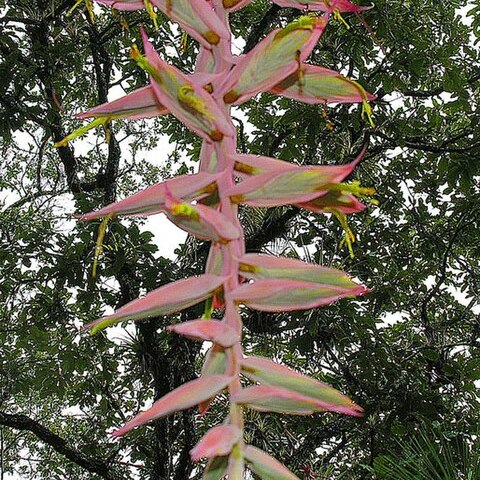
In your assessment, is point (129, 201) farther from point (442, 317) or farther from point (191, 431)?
point (442, 317)

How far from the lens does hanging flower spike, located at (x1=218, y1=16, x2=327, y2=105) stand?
11.5 inches

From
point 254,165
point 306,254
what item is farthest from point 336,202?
point 306,254

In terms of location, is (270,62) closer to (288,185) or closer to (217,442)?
(288,185)

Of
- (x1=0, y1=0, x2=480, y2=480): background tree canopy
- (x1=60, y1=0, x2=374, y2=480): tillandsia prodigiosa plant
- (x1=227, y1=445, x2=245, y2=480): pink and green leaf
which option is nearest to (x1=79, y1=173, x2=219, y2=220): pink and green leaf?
(x1=60, y1=0, x2=374, y2=480): tillandsia prodigiosa plant

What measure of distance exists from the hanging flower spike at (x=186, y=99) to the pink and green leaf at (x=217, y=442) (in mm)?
122

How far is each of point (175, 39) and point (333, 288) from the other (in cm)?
316

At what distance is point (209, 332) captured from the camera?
9.9 inches

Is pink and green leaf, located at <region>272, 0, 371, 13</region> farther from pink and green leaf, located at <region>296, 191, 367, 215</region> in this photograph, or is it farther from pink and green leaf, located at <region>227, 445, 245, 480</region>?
pink and green leaf, located at <region>227, 445, 245, 480</region>

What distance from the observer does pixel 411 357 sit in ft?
9.70

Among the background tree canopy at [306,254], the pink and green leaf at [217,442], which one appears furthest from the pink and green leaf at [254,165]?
the background tree canopy at [306,254]

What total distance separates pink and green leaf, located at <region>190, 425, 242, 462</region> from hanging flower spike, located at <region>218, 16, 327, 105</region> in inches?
5.6

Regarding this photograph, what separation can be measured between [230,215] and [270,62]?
7cm

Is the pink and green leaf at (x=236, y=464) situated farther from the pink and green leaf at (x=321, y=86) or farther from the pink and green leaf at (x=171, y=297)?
the pink and green leaf at (x=321, y=86)

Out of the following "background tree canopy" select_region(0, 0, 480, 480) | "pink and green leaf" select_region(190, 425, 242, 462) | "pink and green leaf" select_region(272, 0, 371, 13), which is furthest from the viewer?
"background tree canopy" select_region(0, 0, 480, 480)
